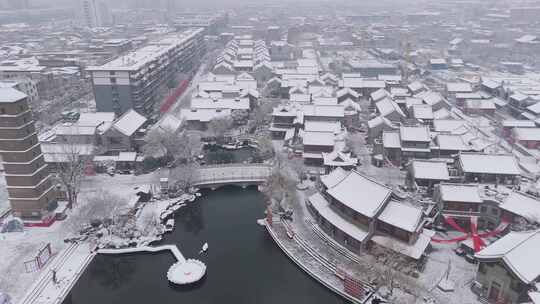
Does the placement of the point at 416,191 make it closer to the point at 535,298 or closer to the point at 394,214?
the point at 394,214

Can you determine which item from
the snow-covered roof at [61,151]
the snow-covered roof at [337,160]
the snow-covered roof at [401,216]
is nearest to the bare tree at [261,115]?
the snow-covered roof at [337,160]

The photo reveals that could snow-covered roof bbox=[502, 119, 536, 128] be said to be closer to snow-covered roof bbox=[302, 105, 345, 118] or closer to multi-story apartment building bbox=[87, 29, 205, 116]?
snow-covered roof bbox=[302, 105, 345, 118]

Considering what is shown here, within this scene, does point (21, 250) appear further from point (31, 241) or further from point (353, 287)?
point (353, 287)

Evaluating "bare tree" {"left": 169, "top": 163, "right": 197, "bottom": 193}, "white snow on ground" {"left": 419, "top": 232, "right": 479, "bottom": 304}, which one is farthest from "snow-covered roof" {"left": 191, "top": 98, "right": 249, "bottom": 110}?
"white snow on ground" {"left": 419, "top": 232, "right": 479, "bottom": 304}

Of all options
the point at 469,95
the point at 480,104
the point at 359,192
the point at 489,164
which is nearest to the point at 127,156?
the point at 359,192

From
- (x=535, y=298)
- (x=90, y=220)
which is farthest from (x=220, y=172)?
(x=535, y=298)
